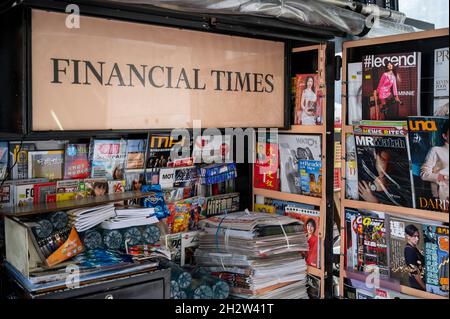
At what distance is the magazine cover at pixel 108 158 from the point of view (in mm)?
2736

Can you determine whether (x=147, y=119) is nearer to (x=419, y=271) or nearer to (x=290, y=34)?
(x=290, y=34)

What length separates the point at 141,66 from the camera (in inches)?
99.3

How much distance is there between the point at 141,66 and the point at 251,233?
1.13 meters

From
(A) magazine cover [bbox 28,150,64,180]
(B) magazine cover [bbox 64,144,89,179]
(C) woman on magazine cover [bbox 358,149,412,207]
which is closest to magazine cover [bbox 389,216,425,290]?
(C) woman on magazine cover [bbox 358,149,412,207]

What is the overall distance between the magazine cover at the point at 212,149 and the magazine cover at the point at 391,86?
3.14ft

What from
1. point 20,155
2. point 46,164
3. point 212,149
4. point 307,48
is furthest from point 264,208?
point 20,155

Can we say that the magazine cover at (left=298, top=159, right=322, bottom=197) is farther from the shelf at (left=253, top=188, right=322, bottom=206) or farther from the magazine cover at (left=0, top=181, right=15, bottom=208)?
the magazine cover at (left=0, top=181, right=15, bottom=208)

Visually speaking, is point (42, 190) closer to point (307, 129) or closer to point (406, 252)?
point (307, 129)

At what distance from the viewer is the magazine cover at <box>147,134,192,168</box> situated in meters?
2.97

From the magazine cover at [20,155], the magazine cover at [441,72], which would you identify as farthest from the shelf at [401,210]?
the magazine cover at [20,155]

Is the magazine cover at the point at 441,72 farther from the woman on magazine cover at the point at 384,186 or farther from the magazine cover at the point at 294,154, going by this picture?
the magazine cover at the point at 294,154
